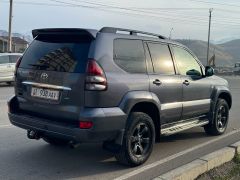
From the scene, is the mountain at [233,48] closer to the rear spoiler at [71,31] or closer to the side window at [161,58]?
the side window at [161,58]

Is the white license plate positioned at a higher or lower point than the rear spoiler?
lower

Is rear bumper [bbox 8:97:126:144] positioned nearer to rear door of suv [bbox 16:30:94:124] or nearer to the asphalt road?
rear door of suv [bbox 16:30:94:124]

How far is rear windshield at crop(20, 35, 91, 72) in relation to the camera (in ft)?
17.1

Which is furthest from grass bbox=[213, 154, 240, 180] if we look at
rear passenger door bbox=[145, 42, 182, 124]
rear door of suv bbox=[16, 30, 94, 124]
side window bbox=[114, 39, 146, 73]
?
rear door of suv bbox=[16, 30, 94, 124]

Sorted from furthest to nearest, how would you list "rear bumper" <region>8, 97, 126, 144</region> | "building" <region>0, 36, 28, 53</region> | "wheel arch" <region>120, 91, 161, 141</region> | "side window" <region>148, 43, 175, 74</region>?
1. "building" <region>0, 36, 28, 53</region>
2. "side window" <region>148, 43, 175, 74</region>
3. "wheel arch" <region>120, 91, 161, 141</region>
4. "rear bumper" <region>8, 97, 126, 144</region>

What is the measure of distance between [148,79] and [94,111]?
1.18 meters

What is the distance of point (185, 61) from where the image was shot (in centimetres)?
695

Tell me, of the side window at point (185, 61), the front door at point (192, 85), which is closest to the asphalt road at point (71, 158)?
the front door at point (192, 85)

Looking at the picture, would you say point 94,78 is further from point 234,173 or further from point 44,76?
point 234,173

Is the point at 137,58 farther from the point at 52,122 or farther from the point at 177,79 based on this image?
the point at 52,122

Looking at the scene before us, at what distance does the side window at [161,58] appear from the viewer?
20.2ft

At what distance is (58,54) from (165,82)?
1733 mm

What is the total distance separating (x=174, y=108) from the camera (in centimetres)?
634

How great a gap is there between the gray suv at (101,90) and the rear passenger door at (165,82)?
15 mm
